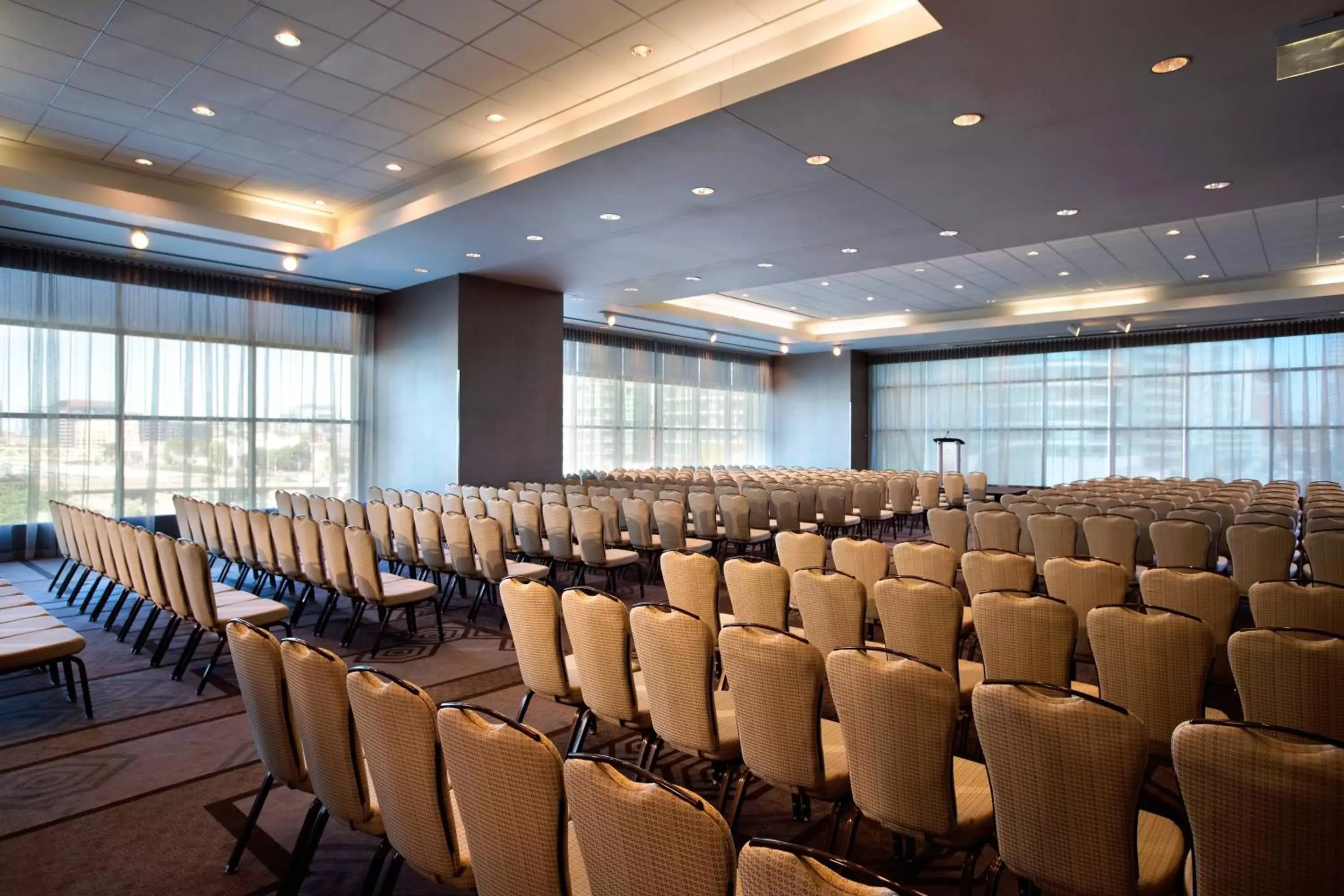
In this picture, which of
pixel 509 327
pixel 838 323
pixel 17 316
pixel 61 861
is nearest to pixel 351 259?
pixel 509 327

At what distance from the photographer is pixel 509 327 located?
1278cm

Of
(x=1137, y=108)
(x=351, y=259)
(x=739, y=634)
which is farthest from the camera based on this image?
(x=351, y=259)

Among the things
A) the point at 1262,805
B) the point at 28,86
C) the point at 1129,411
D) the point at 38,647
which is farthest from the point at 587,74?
the point at 1129,411

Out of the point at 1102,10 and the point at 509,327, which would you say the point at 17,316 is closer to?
the point at 509,327

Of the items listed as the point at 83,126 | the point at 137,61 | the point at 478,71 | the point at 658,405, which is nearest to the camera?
the point at 137,61

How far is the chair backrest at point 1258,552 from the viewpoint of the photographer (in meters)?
5.38

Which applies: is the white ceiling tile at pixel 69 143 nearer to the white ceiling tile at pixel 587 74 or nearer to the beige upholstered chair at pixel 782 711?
the white ceiling tile at pixel 587 74

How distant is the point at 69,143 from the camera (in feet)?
26.3

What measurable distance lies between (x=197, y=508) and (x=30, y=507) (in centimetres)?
444

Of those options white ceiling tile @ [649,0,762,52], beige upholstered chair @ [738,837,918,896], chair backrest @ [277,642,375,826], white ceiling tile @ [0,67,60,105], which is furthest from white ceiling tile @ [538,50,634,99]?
beige upholstered chair @ [738,837,918,896]

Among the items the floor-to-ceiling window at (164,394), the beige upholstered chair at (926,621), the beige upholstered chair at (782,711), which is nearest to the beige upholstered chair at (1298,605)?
the beige upholstered chair at (926,621)

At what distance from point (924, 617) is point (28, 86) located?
8615mm

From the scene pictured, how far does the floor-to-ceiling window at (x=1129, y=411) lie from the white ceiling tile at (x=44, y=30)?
20336 mm

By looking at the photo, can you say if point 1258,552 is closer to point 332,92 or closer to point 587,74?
point 587,74
